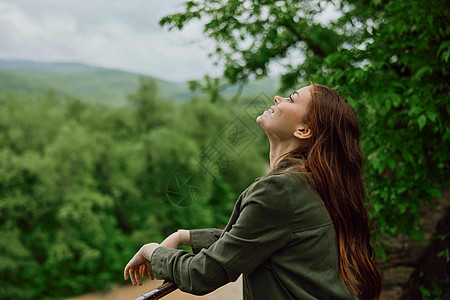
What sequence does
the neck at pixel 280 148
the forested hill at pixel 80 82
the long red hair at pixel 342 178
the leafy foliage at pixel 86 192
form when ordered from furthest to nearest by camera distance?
the forested hill at pixel 80 82
the leafy foliage at pixel 86 192
the neck at pixel 280 148
the long red hair at pixel 342 178

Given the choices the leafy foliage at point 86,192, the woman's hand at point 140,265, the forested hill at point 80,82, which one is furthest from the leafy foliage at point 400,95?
the forested hill at point 80,82

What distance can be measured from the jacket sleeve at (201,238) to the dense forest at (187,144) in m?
0.88

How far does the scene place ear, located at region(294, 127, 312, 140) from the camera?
116 centimetres

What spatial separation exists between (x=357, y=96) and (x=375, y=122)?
401mm

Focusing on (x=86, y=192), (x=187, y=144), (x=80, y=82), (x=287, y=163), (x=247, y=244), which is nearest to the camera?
(x=247, y=244)

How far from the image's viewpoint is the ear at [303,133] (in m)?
1.16

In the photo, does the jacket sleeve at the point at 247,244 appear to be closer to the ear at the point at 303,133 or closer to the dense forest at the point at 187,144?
the ear at the point at 303,133

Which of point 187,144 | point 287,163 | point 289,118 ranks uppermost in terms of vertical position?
point 289,118

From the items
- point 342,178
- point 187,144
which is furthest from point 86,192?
point 342,178

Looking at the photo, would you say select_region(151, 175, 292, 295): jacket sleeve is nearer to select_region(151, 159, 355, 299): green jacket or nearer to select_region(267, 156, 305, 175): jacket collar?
select_region(151, 159, 355, 299): green jacket

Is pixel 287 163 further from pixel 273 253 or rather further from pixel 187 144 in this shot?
pixel 187 144

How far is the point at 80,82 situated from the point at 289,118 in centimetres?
1937

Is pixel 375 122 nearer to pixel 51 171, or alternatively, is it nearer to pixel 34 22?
pixel 51 171

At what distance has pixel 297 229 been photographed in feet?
3.35
